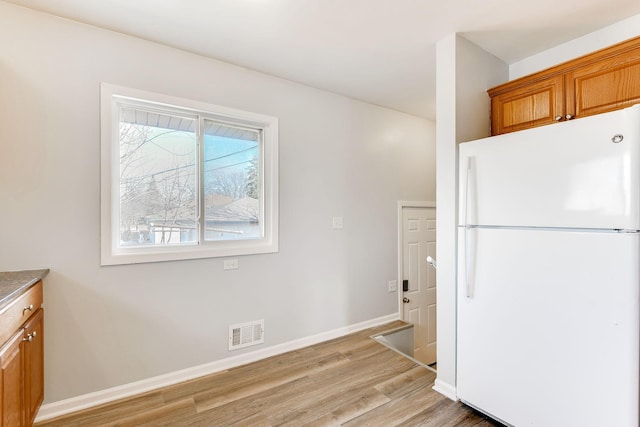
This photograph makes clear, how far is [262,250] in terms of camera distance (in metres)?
2.66

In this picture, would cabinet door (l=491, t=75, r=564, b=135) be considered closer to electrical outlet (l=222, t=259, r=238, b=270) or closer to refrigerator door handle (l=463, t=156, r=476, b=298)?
refrigerator door handle (l=463, t=156, r=476, b=298)

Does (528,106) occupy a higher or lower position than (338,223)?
higher

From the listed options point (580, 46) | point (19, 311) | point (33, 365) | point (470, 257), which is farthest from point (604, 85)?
point (33, 365)

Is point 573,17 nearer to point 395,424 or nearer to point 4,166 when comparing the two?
point 395,424

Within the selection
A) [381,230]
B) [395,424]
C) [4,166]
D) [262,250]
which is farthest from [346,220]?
[4,166]

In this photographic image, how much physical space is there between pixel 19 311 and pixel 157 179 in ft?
3.78

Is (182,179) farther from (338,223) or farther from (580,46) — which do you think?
(580,46)

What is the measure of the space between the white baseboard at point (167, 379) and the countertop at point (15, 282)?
868 millimetres

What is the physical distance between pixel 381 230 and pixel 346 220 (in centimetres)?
54

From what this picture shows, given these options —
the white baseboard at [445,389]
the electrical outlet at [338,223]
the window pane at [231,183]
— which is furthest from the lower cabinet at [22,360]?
the white baseboard at [445,389]

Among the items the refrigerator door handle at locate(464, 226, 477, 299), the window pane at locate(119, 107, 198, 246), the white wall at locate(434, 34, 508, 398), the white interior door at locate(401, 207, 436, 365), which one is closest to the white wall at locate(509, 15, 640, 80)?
the white wall at locate(434, 34, 508, 398)

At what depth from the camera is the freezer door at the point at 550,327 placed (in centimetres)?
133

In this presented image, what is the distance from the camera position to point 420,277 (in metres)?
3.80

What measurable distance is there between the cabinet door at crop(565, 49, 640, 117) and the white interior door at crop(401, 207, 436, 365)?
2033 millimetres
